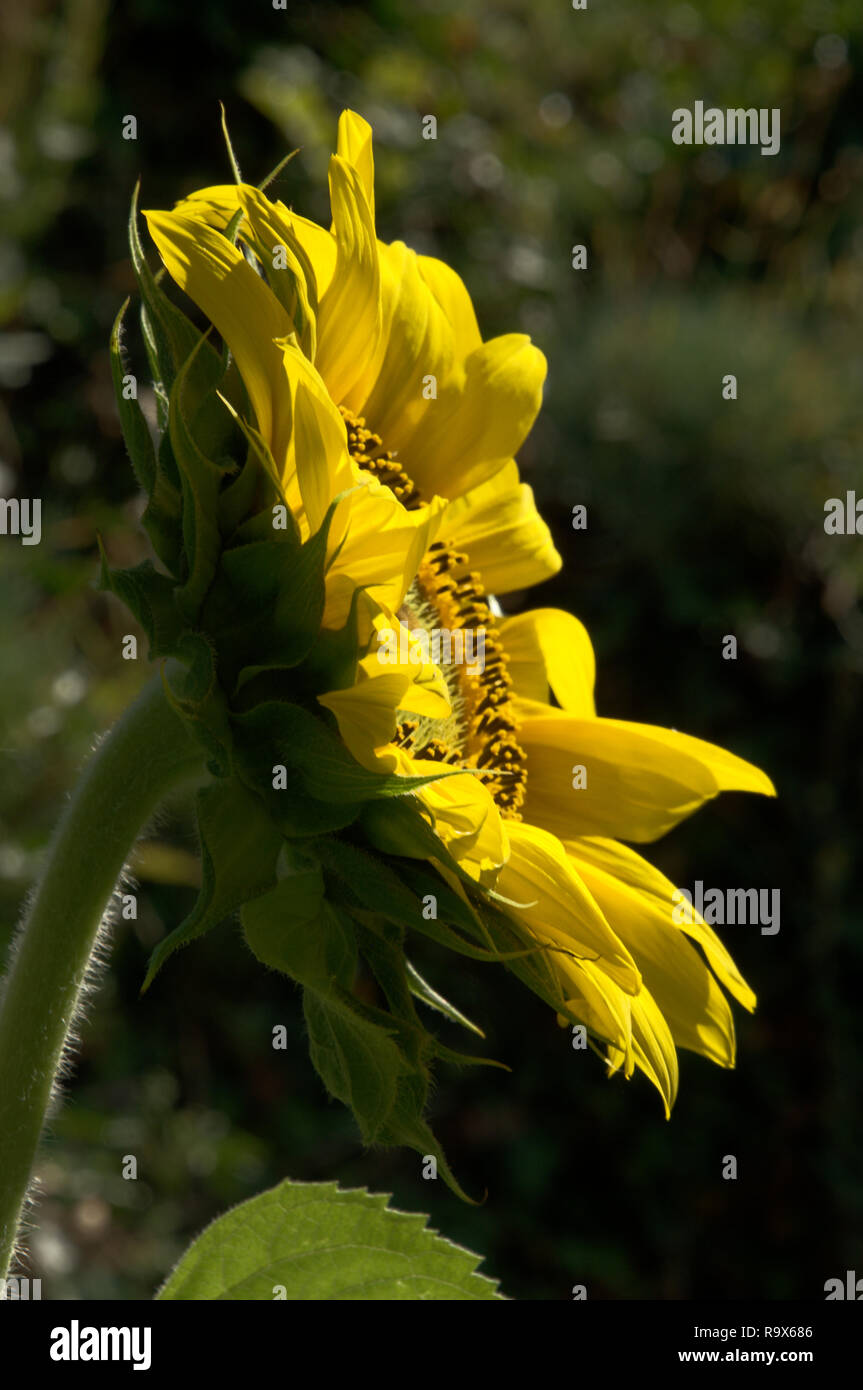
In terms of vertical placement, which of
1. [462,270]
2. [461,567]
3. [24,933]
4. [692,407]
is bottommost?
[24,933]

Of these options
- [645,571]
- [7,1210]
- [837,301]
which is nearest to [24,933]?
[7,1210]

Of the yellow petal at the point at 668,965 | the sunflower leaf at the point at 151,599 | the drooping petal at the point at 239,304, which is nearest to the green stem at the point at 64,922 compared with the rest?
the sunflower leaf at the point at 151,599

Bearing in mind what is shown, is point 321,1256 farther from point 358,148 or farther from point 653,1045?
point 358,148

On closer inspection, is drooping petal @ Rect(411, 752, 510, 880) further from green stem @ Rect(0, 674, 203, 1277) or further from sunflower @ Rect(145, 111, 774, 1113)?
green stem @ Rect(0, 674, 203, 1277)

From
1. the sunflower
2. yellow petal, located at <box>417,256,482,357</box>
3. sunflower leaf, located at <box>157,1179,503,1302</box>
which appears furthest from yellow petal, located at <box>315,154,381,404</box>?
sunflower leaf, located at <box>157,1179,503,1302</box>
